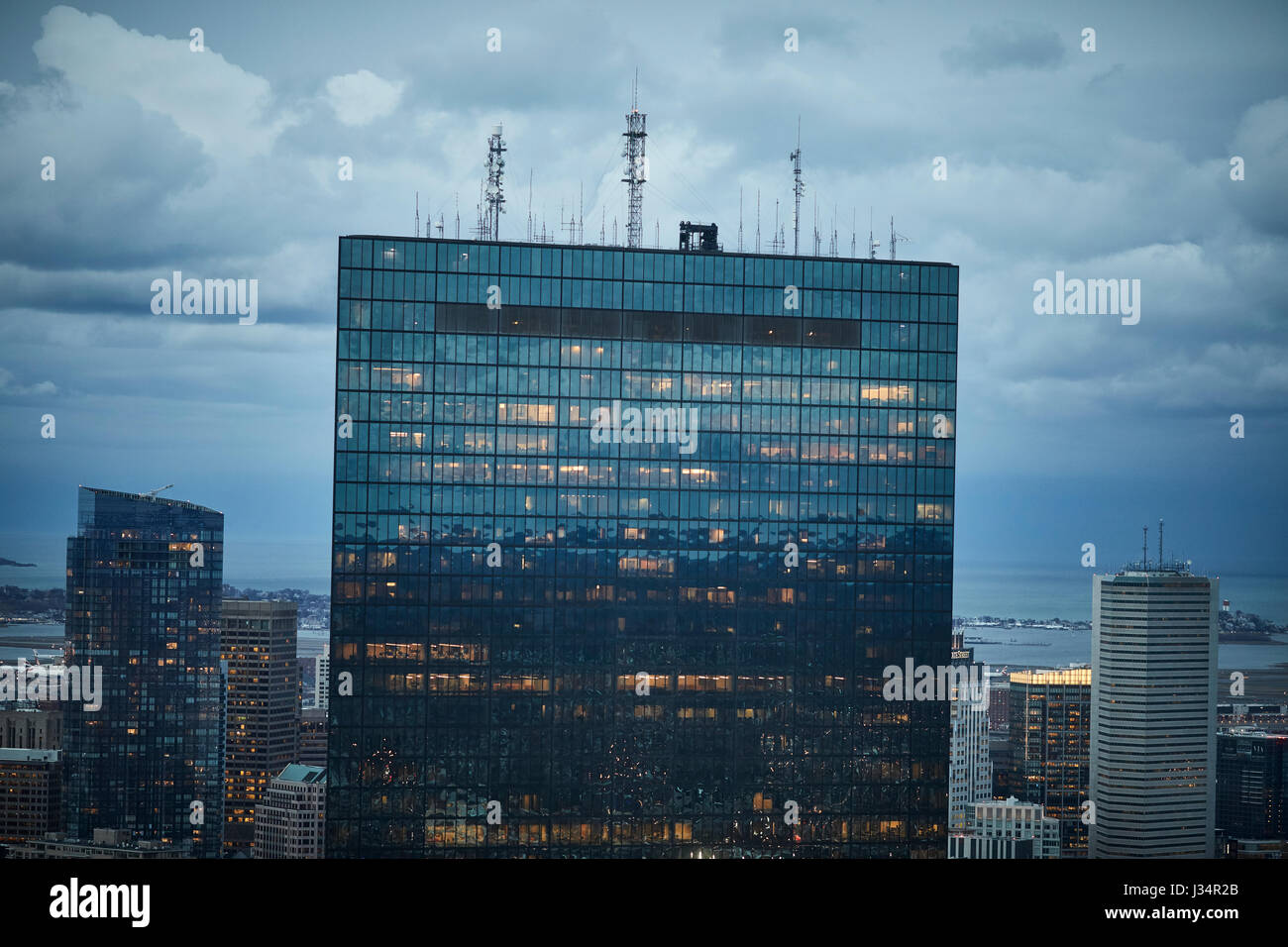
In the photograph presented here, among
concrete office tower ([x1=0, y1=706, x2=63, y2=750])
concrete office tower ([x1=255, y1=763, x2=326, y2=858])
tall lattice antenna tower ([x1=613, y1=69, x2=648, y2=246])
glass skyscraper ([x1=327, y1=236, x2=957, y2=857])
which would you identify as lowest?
concrete office tower ([x1=255, y1=763, x2=326, y2=858])

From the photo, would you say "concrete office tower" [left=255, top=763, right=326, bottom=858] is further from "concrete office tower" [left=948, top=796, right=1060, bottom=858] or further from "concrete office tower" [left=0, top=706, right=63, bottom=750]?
"concrete office tower" [left=948, top=796, right=1060, bottom=858]

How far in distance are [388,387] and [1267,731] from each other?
161169mm

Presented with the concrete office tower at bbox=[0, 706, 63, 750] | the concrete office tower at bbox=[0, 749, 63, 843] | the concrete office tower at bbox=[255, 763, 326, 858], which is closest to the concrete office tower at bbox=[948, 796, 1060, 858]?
the concrete office tower at bbox=[255, 763, 326, 858]

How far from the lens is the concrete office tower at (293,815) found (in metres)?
161

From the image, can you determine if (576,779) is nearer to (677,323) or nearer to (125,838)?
(677,323)

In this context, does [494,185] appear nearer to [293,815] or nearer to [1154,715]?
[293,815]

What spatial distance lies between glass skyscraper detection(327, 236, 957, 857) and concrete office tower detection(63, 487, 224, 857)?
11107 cm

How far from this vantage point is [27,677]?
628 feet

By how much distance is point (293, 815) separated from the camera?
16550 cm

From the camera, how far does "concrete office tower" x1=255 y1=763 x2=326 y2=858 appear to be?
527 ft

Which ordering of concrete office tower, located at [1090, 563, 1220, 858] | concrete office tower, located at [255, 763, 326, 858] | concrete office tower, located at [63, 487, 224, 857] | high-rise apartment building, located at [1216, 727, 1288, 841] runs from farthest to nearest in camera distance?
concrete office tower, located at [1090, 563, 1220, 858]
high-rise apartment building, located at [1216, 727, 1288, 841]
concrete office tower, located at [63, 487, 224, 857]
concrete office tower, located at [255, 763, 326, 858]

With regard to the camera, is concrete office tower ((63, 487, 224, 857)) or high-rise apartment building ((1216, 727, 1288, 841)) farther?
high-rise apartment building ((1216, 727, 1288, 841))

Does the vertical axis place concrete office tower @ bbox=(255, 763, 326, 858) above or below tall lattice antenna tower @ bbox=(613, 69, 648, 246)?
below
